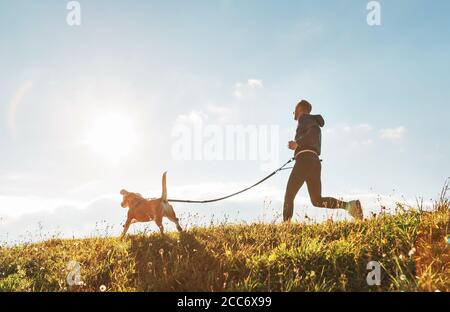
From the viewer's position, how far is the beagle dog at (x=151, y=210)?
877 cm

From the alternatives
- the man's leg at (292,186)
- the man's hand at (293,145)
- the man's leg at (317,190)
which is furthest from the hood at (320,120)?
the man's leg at (292,186)

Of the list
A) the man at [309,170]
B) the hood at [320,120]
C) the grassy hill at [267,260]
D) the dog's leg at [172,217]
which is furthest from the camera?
the hood at [320,120]

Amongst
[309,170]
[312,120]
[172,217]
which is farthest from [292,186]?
[172,217]

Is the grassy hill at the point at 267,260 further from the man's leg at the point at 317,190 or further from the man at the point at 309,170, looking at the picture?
the man's leg at the point at 317,190

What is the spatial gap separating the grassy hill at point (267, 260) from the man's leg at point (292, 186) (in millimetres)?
707

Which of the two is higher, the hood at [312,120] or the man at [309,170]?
the hood at [312,120]

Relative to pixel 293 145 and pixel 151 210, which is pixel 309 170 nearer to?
pixel 293 145

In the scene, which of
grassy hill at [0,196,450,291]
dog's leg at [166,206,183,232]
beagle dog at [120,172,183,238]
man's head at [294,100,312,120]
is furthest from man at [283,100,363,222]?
beagle dog at [120,172,183,238]

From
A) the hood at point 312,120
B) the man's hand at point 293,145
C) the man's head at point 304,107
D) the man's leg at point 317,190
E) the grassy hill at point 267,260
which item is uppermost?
the man's head at point 304,107

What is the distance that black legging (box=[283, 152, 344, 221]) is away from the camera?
8672 mm

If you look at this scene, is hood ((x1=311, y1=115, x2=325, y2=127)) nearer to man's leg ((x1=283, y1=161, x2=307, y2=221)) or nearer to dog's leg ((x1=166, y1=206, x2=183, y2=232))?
man's leg ((x1=283, y1=161, x2=307, y2=221))

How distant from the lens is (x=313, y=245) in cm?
609
